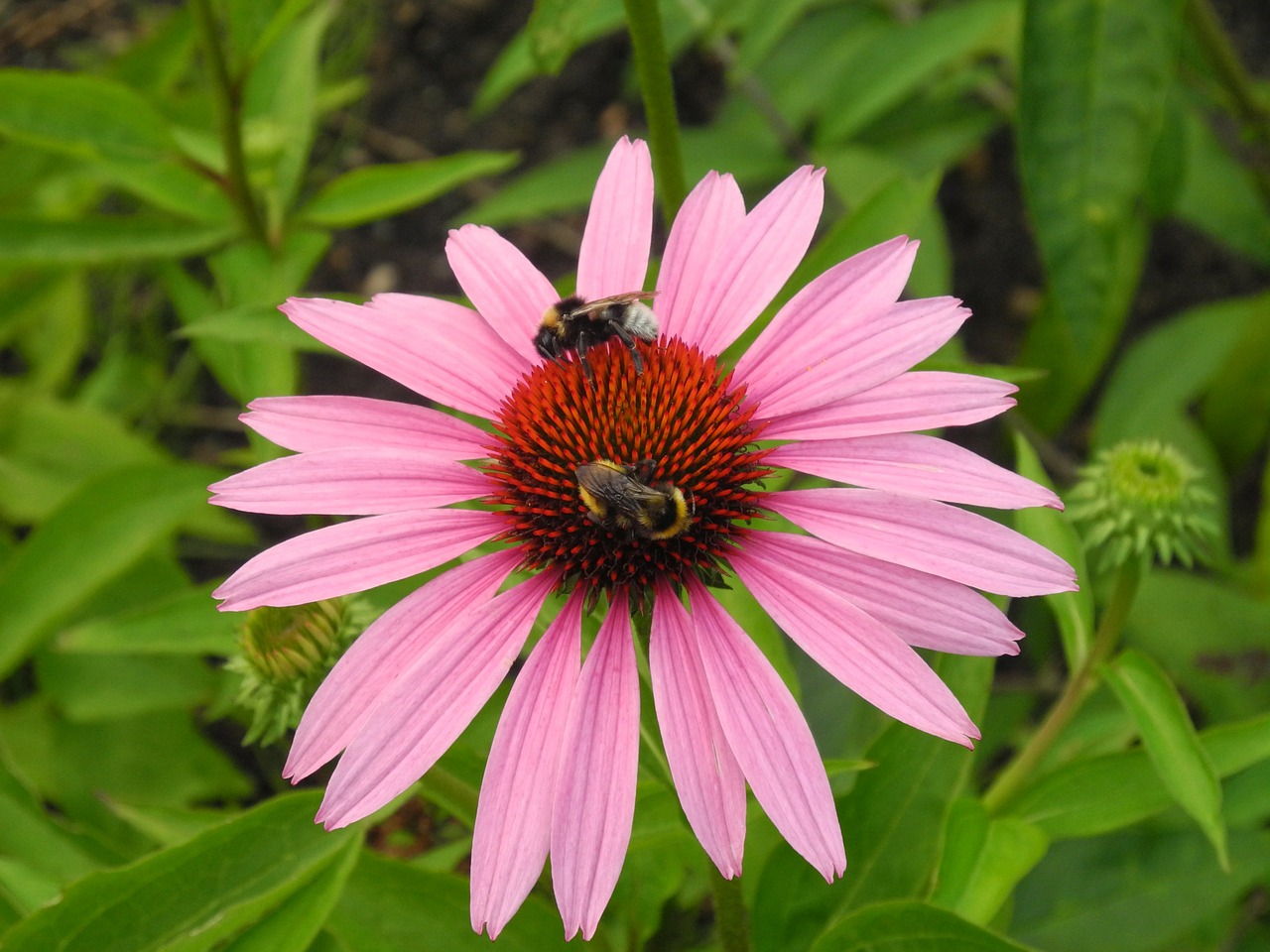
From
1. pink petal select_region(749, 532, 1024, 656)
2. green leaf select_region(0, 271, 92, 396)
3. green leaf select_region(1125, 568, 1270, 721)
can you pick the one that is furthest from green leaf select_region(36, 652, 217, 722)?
green leaf select_region(1125, 568, 1270, 721)

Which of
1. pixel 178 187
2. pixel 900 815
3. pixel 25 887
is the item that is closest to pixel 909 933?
pixel 900 815

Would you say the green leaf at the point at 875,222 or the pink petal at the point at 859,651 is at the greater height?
the green leaf at the point at 875,222

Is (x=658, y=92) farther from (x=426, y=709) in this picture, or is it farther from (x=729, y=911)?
(x=729, y=911)

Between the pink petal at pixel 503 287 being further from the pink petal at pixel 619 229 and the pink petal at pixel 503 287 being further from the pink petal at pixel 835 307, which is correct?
the pink petal at pixel 835 307

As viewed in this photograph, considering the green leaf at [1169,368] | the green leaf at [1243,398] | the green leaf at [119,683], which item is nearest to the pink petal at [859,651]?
the green leaf at [119,683]

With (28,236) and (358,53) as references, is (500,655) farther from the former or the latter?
(358,53)
